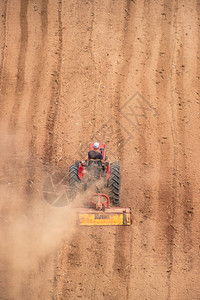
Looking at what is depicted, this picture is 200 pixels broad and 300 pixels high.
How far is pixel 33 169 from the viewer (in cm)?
1360

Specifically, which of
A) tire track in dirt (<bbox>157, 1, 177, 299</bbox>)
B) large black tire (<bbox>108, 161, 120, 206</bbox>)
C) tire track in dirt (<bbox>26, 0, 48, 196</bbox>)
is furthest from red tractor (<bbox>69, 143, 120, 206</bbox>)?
tire track in dirt (<bbox>26, 0, 48, 196</bbox>)

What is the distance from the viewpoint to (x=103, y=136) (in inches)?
572

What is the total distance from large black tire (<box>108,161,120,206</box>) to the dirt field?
0.77 meters

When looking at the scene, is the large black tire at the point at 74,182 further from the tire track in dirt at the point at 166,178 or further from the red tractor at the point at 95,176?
the tire track in dirt at the point at 166,178

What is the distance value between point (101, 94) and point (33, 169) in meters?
4.01

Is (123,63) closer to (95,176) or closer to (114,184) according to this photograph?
(95,176)

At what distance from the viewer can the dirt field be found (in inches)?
446

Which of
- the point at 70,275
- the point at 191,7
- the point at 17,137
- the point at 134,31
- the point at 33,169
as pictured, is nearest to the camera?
the point at 70,275

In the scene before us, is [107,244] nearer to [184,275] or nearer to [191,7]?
[184,275]

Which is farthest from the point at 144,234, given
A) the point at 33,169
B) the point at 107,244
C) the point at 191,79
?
the point at 191,79

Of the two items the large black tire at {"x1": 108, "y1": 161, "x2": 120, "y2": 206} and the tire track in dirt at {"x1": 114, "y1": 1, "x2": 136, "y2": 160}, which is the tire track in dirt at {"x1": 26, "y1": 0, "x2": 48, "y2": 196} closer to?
the large black tire at {"x1": 108, "y1": 161, "x2": 120, "y2": 206}

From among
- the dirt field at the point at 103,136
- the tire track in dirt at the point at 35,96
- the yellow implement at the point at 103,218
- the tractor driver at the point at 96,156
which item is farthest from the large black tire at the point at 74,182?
the tire track in dirt at the point at 35,96

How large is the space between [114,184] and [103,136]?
3.08 meters

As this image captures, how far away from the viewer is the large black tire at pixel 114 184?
1177 centimetres
